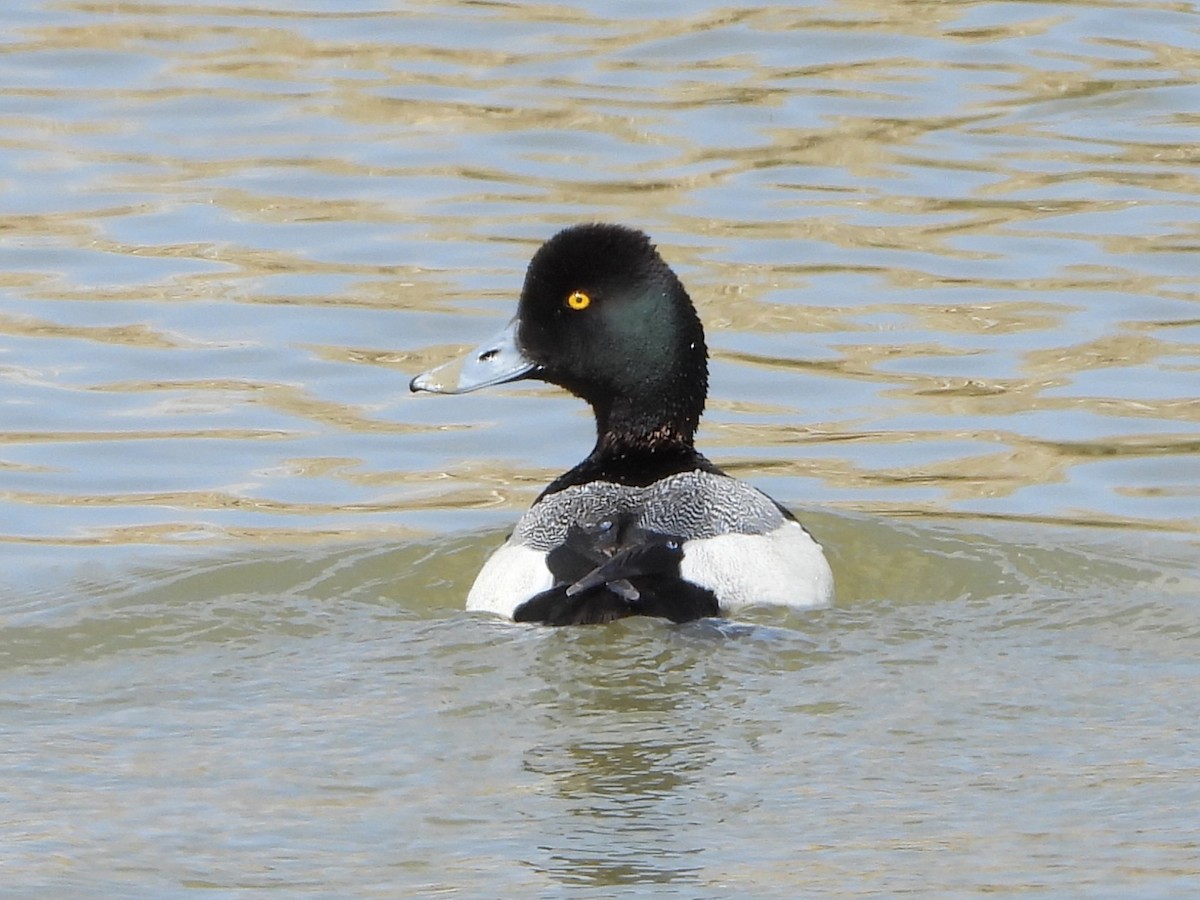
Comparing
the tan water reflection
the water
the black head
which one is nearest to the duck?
the black head

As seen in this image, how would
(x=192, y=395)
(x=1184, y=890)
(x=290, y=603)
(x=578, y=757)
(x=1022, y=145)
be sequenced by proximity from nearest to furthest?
(x=1184, y=890)
(x=578, y=757)
(x=290, y=603)
(x=192, y=395)
(x=1022, y=145)

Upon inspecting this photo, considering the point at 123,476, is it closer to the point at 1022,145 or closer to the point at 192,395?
the point at 192,395

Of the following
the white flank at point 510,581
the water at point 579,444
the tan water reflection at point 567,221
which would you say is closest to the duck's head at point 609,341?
the water at point 579,444

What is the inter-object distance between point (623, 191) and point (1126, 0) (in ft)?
18.1

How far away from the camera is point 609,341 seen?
8.91 meters

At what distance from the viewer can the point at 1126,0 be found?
60.1ft

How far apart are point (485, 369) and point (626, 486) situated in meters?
0.93

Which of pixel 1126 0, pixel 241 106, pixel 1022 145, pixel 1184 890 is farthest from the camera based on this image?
pixel 1126 0

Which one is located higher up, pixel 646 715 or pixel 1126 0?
pixel 1126 0

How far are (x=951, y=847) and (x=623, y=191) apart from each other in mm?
8845

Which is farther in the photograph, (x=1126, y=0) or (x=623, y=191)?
(x=1126, y=0)

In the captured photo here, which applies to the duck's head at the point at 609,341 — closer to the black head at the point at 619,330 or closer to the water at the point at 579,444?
the black head at the point at 619,330

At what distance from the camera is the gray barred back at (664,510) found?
7.95m

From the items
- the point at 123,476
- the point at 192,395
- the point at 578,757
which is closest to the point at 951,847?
the point at 578,757
